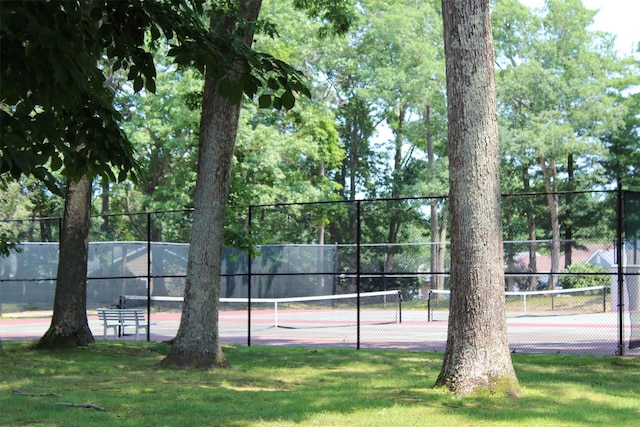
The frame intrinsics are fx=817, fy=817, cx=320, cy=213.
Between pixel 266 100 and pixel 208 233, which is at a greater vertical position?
pixel 266 100

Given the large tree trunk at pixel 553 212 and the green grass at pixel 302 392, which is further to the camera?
the large tree trunk at pixel 553 212

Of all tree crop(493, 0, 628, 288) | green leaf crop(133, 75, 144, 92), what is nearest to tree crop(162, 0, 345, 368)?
green leaf crop(133, 75, 144, 92)

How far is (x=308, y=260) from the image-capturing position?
2592 centimetres

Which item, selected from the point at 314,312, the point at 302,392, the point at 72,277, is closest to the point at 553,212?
the point at 314,312

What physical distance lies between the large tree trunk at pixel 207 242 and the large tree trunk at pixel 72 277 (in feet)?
12.3

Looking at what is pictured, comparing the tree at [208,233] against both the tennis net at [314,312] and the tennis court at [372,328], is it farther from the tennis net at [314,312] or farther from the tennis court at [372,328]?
the tennis net at [314,312]

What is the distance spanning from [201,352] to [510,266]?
12342 millimetres

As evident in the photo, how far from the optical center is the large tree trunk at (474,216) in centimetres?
959

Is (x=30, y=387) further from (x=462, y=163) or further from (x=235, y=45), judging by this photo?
(x=235, y=45)

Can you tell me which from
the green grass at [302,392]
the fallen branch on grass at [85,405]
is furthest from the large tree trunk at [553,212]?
the fallen branch on grass at [85,405]

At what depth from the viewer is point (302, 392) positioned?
Result: 10148 mm

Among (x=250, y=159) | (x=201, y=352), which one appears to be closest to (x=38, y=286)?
(x=250, y=159)

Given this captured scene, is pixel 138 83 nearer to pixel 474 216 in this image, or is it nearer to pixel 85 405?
pixel 85 405

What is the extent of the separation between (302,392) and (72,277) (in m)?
7.28
